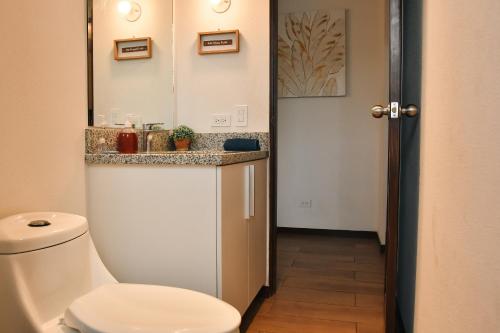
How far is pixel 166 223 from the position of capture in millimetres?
1611

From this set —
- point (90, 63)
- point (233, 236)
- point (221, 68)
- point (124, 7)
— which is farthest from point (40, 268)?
point (221, 68)

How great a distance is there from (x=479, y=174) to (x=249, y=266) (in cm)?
143

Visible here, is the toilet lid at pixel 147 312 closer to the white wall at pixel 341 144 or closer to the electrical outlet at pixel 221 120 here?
the electrical outlet at pixel 221 120

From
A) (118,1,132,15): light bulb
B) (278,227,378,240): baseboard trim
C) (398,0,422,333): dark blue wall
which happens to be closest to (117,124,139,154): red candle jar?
(118,1,132,15): light bulb

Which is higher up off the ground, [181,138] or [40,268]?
[181,138]

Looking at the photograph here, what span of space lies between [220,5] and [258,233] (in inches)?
55.2

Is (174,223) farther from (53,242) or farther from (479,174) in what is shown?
(479,174)

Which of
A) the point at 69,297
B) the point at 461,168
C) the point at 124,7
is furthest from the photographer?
the point at 124,7

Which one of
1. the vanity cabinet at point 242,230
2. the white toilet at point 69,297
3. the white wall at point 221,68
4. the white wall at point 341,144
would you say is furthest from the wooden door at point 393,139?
the white wall at point 341,144

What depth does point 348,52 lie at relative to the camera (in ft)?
12.9

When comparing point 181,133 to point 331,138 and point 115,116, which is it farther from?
point 331,138

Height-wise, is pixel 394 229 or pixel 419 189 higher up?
pixel 419 189

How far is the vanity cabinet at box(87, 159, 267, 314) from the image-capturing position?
158 centimetres

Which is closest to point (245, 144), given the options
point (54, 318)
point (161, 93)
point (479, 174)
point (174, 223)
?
point (161, 93)
